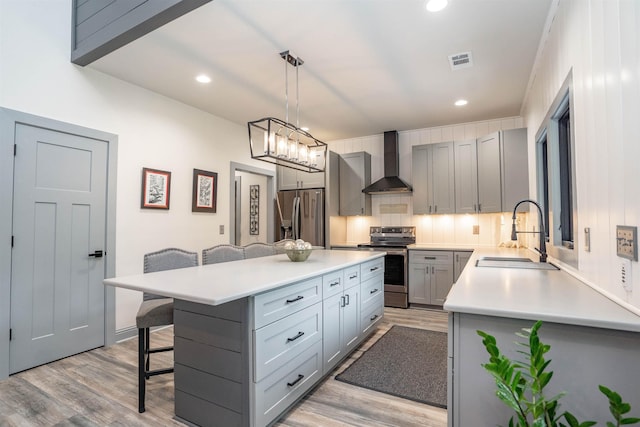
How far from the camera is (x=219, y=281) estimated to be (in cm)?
190

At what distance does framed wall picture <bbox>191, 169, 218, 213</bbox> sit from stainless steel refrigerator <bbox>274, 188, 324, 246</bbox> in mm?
1278

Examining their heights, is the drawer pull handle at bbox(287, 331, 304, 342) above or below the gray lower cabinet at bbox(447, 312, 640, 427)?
below

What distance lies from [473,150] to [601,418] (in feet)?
12.9

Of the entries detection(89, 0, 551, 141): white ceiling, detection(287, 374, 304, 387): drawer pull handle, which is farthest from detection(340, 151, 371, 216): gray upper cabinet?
detection(287, 374, 304, 387): drawer pull handle

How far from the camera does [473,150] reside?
4.53m

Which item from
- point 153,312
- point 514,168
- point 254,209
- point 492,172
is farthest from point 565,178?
point 254,209

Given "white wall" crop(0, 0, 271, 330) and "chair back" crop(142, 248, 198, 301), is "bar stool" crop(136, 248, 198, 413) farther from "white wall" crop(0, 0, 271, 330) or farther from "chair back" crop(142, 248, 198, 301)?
"white wall" crop(0, 0, 271, 330)

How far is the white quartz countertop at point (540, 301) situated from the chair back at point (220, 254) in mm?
2123

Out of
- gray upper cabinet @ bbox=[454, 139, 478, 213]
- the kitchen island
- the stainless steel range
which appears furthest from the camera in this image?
the stainless steel range

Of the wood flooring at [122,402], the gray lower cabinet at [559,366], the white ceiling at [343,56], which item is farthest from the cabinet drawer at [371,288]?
the white ceiling at [343,56]

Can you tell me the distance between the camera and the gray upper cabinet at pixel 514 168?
4.09 meters

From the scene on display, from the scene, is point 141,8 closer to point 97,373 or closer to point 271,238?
point 97,373

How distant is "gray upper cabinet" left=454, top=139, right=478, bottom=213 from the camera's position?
14.8 ft

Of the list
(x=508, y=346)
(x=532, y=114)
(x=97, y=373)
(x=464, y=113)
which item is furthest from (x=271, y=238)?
(x=508, y=346)
